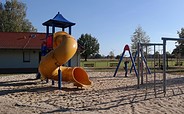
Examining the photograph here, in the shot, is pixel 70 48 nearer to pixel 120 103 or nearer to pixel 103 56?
pixel 120 103

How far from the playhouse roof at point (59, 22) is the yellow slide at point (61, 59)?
2.85ft

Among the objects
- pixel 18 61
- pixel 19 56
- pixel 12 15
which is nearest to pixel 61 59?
pixel 18 61

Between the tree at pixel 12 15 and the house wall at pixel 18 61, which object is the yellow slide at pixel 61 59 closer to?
the house wall at pixel 18 61

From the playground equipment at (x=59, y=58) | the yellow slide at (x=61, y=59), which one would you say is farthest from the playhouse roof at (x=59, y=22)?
the yellow slide at (x=61, y=59)

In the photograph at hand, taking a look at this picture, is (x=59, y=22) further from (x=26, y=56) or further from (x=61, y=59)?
(x=26, y=56)

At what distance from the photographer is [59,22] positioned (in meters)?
15.1

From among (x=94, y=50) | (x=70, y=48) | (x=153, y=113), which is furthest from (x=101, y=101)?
(x=94, y=50)

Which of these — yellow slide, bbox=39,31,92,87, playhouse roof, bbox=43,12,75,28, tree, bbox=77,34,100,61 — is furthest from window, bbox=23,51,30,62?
tree, bbox=77,34,100,61

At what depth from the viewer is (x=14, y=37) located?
30969 mm

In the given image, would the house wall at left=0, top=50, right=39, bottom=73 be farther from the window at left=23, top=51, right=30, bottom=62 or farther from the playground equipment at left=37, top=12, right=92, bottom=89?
the playground equipment at left=37, top=12, right=92, bottom=89

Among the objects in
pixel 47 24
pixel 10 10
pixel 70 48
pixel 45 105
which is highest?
pixel 10 10

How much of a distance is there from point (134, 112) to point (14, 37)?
25.9 m

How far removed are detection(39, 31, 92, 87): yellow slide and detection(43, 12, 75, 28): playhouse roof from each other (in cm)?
87

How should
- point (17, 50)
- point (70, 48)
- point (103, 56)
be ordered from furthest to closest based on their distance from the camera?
1. point (103, 56)
2. point (17, 50)
3. point (70, 48)
